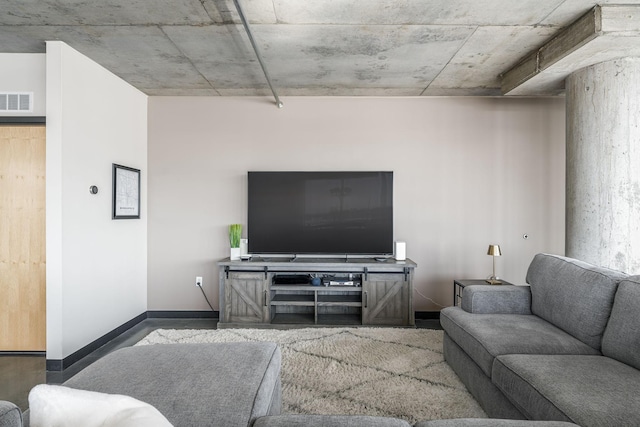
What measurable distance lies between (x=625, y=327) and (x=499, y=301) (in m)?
0.86

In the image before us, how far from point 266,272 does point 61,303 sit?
1.83 meters

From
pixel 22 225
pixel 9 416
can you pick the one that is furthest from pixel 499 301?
pixel 22 225

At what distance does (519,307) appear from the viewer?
2629 mm

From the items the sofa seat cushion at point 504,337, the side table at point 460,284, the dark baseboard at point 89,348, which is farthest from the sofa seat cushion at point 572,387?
the dark baseboard at point 89,348

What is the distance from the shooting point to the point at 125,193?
3.74 metres

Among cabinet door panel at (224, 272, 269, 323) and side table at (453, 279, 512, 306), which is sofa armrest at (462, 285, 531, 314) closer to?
side table at (453, 279, 512, 306)

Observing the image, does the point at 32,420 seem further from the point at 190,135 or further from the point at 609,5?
the point at 190,135

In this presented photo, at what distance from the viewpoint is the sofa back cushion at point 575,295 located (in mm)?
2012

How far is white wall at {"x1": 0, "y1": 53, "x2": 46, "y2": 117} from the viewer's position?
3.05 metres

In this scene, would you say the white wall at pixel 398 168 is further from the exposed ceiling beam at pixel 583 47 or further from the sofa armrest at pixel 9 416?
the sofa armrest at pixel 9 416

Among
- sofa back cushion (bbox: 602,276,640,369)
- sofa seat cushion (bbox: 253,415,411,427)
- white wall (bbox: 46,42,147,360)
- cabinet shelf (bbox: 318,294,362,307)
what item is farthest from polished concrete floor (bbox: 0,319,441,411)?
sofa seat cushion (bbox: 253,415,411,427)

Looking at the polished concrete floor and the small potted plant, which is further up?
the small potted plant

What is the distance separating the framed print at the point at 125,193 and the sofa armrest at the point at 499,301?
3544 mm

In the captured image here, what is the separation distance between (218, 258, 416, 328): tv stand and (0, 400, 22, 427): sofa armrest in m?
2.94
